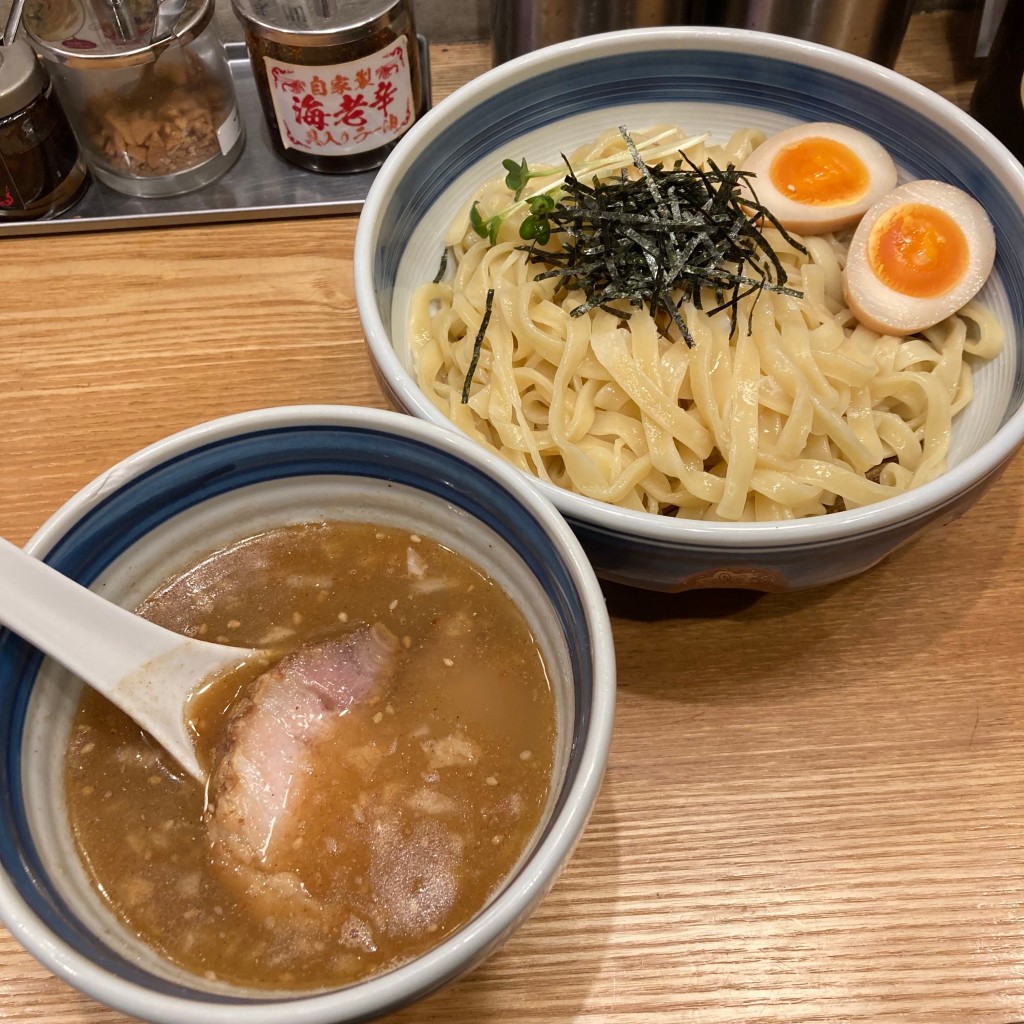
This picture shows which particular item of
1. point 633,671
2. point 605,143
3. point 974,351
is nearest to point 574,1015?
point 633,671

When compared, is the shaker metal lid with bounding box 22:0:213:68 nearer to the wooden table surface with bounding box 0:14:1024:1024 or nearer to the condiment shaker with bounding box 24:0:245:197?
the condiment shaker with bounding box 24:0:245:197

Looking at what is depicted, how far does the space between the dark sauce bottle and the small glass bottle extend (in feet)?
6.70

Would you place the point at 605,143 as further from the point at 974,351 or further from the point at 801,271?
the point at 974,351

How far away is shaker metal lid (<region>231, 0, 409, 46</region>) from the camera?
1.87 m

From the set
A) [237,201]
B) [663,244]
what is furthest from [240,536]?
Result: [237,201]

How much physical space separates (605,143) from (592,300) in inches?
16.6

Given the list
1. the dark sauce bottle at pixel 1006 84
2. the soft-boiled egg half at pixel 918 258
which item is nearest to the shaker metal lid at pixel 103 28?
the soft-boiled egg half at pixel 918 258

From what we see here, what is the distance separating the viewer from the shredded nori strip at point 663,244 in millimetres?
1503

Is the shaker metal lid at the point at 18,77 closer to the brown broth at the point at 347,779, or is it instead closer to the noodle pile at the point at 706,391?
the noodle pile at the point at 706,391

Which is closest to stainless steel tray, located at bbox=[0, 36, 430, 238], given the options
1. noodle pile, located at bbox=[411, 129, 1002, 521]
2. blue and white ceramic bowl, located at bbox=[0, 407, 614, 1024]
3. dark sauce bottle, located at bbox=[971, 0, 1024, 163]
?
noodle pile, located at bbox=[411, 129, 1002, 521]

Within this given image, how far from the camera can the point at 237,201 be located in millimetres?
2113

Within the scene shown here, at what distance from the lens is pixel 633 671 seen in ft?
4.83

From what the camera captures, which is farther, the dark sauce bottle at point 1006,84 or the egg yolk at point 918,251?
the dark sauce bottle at point 1006,84

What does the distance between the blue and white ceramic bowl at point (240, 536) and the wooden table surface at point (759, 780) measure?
349mm
